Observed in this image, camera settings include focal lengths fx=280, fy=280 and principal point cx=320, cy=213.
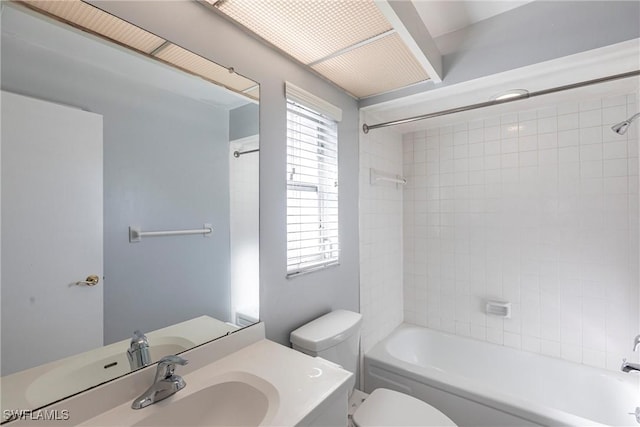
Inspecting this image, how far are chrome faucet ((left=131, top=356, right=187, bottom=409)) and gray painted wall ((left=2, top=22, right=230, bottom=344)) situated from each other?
0.15m

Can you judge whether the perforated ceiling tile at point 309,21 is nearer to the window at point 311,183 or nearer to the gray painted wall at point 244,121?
the window at point 311,183

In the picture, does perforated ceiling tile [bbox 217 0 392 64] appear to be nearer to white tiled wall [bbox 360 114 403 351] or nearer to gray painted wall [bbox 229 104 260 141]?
gray painted wall [bbox 229 104 260 141]

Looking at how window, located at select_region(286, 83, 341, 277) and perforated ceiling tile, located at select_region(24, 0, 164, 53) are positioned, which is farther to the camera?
window, located at select_region(286, 83, 341, 277)

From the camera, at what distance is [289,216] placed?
57.5 inches

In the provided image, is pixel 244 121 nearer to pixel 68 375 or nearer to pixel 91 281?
pixel 91 281

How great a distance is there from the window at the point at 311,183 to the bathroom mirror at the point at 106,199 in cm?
33

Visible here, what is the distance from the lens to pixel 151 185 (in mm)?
952

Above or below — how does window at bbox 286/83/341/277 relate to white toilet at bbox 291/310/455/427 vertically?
above

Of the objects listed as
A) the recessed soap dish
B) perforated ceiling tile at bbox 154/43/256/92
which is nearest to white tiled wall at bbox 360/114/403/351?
A: the recessed soap dish

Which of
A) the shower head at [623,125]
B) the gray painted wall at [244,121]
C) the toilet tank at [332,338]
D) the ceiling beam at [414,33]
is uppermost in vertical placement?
the ceiling beam at [414,33]

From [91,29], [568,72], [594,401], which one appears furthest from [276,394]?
[594,401]

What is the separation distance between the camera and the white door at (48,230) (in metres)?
0.67

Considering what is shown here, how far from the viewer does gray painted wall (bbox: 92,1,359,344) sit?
3.29 feet

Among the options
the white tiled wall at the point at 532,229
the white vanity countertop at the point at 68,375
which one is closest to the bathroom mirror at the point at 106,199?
the white vanity countertop at the point at 68,375
